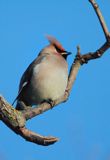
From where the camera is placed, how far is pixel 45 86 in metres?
5.61

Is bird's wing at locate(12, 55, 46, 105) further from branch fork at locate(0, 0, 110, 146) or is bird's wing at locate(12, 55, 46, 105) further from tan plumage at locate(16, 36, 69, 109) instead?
branch fork at locate(0, 0, 110, 146)

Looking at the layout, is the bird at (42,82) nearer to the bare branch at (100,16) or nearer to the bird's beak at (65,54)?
the bird's beak at (65,54)

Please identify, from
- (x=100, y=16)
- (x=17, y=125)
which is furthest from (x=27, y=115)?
(x=100, y=16)

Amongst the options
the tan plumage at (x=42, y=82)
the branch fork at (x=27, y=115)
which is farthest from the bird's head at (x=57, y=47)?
the branch fork at (x=27, y=115)

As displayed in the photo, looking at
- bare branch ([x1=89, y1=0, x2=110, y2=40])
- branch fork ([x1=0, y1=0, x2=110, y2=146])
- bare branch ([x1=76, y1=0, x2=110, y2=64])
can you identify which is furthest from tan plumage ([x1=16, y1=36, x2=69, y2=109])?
bare branch ([x1=89, y1=0, x2=110, y2=40])

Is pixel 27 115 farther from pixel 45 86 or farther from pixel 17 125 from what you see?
pixel 45 86

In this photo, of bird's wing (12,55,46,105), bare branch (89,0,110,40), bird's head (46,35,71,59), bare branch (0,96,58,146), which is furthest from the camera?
bird's head (46,35,71,59)

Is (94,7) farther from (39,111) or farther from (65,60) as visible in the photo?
(65,60)

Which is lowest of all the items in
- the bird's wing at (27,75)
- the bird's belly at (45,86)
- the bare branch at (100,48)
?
the bird's belly at (45,86)

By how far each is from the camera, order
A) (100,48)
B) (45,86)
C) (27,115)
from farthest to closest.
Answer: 1. (45,86)
2. (100,48)
3. (27,115)

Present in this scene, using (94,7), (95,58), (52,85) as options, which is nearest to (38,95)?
(52,85)

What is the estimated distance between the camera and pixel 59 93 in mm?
5508

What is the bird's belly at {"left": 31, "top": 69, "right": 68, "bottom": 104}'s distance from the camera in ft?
18.3

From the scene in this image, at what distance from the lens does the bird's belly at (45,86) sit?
5.56 m
